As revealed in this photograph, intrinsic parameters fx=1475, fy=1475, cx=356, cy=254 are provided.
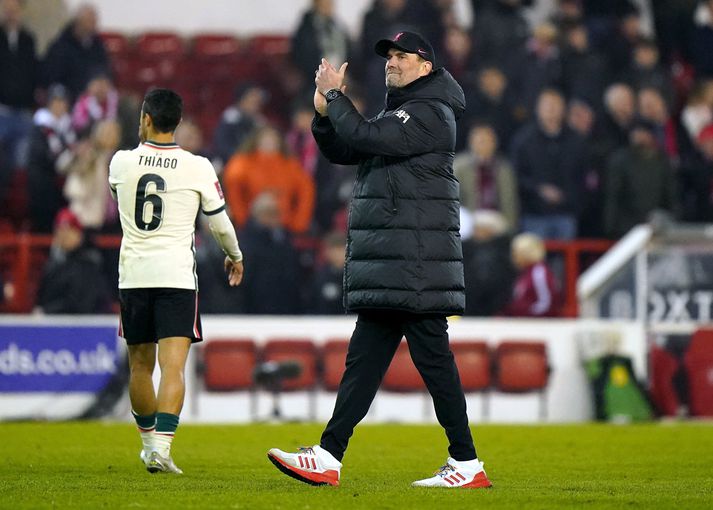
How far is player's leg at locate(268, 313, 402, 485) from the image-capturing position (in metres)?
6.63

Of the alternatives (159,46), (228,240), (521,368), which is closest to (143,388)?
(228,240)

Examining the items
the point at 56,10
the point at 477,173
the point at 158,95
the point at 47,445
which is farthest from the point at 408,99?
the point at 56,10

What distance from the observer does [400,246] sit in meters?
6.63

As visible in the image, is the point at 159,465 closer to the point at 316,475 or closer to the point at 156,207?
the point at 316,475

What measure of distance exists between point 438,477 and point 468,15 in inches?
497

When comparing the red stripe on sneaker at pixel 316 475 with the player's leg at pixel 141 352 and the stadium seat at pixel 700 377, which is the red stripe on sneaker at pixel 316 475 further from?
the stadium seat at pixel 700 377

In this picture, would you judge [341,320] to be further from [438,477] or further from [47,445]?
[438,477]

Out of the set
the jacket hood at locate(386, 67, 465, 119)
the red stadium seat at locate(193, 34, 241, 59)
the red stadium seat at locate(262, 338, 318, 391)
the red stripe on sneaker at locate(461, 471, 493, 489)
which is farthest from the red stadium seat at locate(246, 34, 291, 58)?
the red stripe on sneaker at locate(461, 471, 493, 489)

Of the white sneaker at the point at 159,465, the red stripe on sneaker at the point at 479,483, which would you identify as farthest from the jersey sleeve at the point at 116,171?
the red stripe on sneaker at the point at 479,483

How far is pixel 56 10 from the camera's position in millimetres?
17500

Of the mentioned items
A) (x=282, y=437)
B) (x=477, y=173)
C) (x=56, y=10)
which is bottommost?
(x=282, y=437)

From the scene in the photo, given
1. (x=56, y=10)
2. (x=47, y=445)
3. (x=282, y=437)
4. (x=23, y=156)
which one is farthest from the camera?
(x=56, y=10)

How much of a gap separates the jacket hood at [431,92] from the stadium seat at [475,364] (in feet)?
23.8

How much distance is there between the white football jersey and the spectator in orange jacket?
23.7 feet
